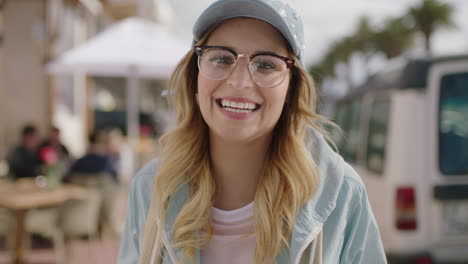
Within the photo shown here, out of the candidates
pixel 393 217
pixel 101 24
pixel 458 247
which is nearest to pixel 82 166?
pixel 393 217

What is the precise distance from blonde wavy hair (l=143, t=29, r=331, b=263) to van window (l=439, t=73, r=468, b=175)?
87.4 inches

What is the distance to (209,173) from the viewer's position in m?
1.55

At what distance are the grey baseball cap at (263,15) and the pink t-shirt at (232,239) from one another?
1.66 ft

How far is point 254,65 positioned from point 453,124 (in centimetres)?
269

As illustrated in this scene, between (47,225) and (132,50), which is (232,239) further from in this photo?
(132,50)

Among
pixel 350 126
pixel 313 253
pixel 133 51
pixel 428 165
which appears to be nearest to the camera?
pixel 313 253

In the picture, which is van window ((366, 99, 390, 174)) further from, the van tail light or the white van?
the van tail light

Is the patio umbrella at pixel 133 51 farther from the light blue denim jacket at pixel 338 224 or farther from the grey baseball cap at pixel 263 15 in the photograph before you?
the light blue denim jacket at pixel 338 224

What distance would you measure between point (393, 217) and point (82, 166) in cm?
366

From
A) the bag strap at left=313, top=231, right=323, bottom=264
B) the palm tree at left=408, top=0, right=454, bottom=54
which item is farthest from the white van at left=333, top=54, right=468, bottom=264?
the palm tree at left=408, top=0, right=454, bottom=54

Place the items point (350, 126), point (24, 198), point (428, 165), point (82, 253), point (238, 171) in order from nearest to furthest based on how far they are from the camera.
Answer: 1. point (238, 171)
2. point (428, 165)
3. point (24, 198)
4. point (82, 253)
5. point (350, 126)

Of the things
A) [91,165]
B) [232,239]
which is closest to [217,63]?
[232,239]

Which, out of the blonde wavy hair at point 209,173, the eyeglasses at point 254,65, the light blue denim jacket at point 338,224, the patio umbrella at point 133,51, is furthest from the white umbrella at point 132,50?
the light blue denim jacket at point 338,224

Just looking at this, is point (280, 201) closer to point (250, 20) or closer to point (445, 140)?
point (250, 20)
